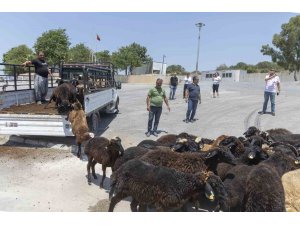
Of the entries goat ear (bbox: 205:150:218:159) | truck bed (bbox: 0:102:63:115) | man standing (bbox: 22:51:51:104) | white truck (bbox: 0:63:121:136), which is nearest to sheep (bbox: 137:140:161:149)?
goat ear (bbox: 205:150:218:159)

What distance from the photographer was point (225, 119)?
48.0 ft

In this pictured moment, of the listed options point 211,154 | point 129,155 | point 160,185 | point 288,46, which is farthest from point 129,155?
point 288,46

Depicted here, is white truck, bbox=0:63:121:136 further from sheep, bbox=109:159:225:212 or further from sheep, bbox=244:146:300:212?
sheep, bbox=244:146:300:212

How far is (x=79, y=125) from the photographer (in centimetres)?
866

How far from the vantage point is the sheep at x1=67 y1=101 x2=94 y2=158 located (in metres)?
8.42

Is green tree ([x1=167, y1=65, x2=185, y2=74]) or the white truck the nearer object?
the white truck

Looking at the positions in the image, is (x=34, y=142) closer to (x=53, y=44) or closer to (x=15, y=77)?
(x=15, y=77)

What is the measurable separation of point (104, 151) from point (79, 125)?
2021 millimetres

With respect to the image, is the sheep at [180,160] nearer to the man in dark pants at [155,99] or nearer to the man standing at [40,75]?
the man in dark pants at [155,99]

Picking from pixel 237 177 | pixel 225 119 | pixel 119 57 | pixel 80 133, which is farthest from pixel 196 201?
pixel 119 57

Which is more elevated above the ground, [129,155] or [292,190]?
[129,155]

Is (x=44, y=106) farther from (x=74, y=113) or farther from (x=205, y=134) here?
(x=205, y=134)

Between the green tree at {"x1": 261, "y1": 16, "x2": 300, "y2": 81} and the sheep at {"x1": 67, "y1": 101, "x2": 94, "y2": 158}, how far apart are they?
58.9 m

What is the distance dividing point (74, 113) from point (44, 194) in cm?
298
